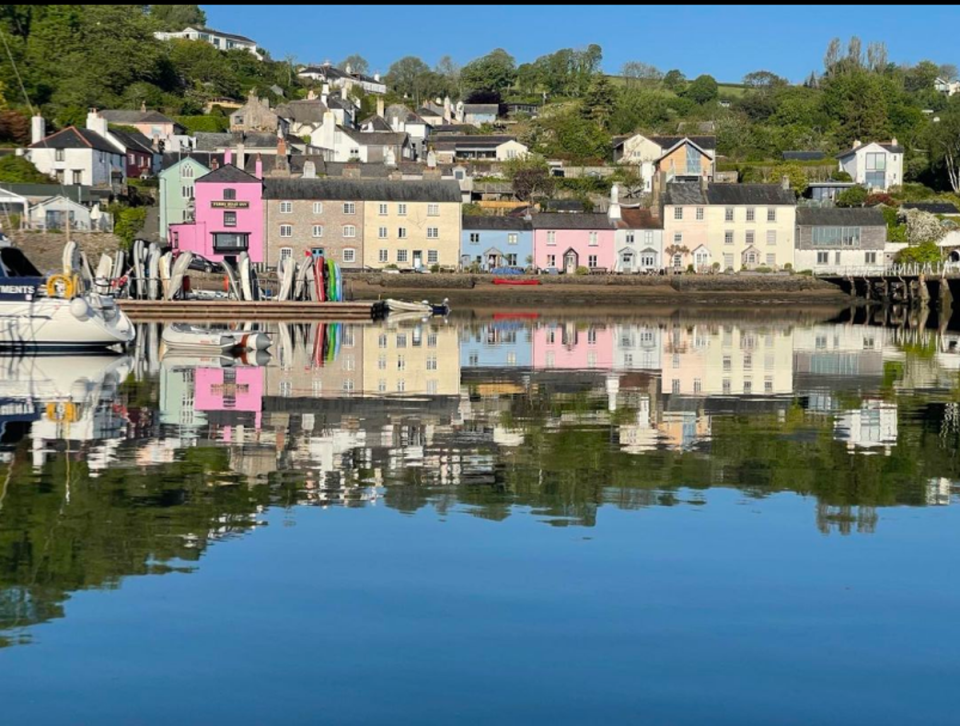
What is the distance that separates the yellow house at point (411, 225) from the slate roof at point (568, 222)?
4.72 meters

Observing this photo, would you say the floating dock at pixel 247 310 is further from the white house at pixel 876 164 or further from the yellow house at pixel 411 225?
the white house at pixel 876 164

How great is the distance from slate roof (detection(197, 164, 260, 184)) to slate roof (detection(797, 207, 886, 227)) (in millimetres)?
29043

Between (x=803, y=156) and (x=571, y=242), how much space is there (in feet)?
104

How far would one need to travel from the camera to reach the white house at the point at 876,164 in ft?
318

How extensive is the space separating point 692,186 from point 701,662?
69.9 meters

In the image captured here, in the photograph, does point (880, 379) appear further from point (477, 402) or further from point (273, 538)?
point (273, 538)

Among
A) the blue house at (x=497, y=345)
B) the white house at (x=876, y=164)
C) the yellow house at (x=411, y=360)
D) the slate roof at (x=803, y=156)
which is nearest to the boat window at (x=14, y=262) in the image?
the yellow house at (x=411, y=360)

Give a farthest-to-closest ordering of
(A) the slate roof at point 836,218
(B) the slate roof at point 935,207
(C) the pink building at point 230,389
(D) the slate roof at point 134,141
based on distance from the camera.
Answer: (B) the slate roof at point 935,207 → (D) the slate roof at point 134,141 → (A) the slate roof at point 836,218 → (C) the pink building at point 230,389

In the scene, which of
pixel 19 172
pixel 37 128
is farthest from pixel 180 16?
pixel 19 172

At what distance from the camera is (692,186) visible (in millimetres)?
77938

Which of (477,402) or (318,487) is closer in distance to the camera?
(318,487)

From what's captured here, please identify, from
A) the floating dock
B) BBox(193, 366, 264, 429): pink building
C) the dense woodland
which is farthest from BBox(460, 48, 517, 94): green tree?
BBox(193, 366, 264, 429): pink building

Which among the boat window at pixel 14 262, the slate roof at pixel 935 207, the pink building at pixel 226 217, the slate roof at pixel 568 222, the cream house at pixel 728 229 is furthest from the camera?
the slate roof at pixel 935 207

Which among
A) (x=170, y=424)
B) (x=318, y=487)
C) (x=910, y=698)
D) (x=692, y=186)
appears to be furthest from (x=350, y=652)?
(x=692, y=186)
